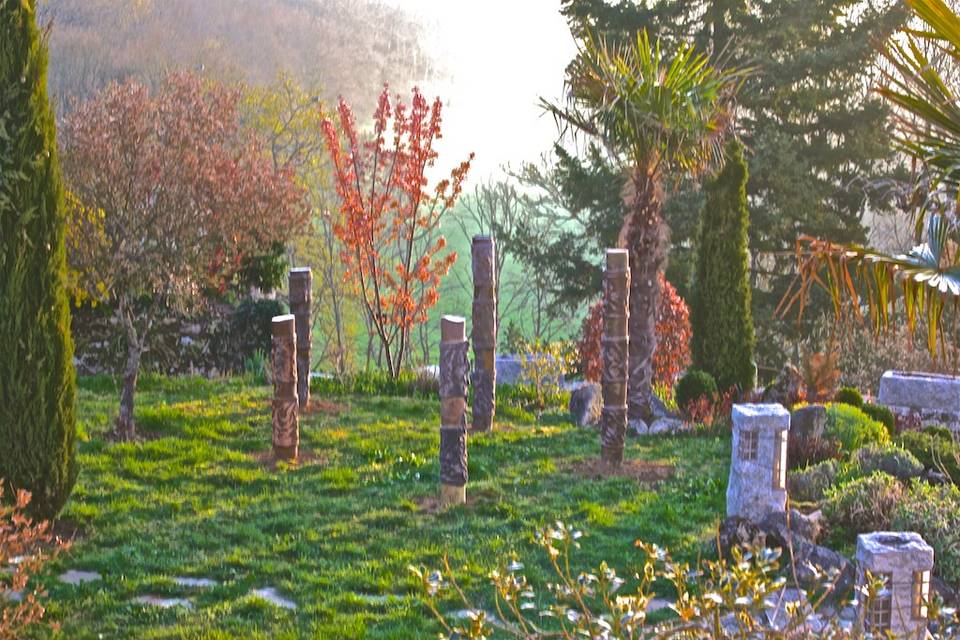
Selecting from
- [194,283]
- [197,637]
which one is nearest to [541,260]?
[194,283]

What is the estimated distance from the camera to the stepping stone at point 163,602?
7895mm

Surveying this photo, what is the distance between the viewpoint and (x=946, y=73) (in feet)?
90.1

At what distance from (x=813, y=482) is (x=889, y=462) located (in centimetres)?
116

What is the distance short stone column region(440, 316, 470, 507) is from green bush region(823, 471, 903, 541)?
138 inches

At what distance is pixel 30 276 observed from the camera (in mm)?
8867

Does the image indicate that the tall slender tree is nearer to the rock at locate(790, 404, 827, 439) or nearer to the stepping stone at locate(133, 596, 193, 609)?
the rock at locate(790, 404, 827, 439)

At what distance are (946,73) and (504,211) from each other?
1431 centimetres

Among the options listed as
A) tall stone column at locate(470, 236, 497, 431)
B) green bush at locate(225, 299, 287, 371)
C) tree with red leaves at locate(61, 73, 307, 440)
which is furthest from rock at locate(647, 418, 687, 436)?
green bush at locate(225, 299, 287, 371)

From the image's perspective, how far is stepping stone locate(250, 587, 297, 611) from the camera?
802 centimetres


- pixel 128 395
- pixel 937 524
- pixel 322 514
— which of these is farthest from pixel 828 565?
pixel 128 395

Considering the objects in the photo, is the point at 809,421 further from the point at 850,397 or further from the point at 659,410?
the point at 659,410

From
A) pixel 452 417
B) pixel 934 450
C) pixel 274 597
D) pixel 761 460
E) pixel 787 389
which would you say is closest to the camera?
pixel 274 597

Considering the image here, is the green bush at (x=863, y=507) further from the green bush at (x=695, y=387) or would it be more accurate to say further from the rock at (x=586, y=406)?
the green bush at (x=695, y=387)

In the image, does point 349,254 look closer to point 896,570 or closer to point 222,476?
point 222,476
